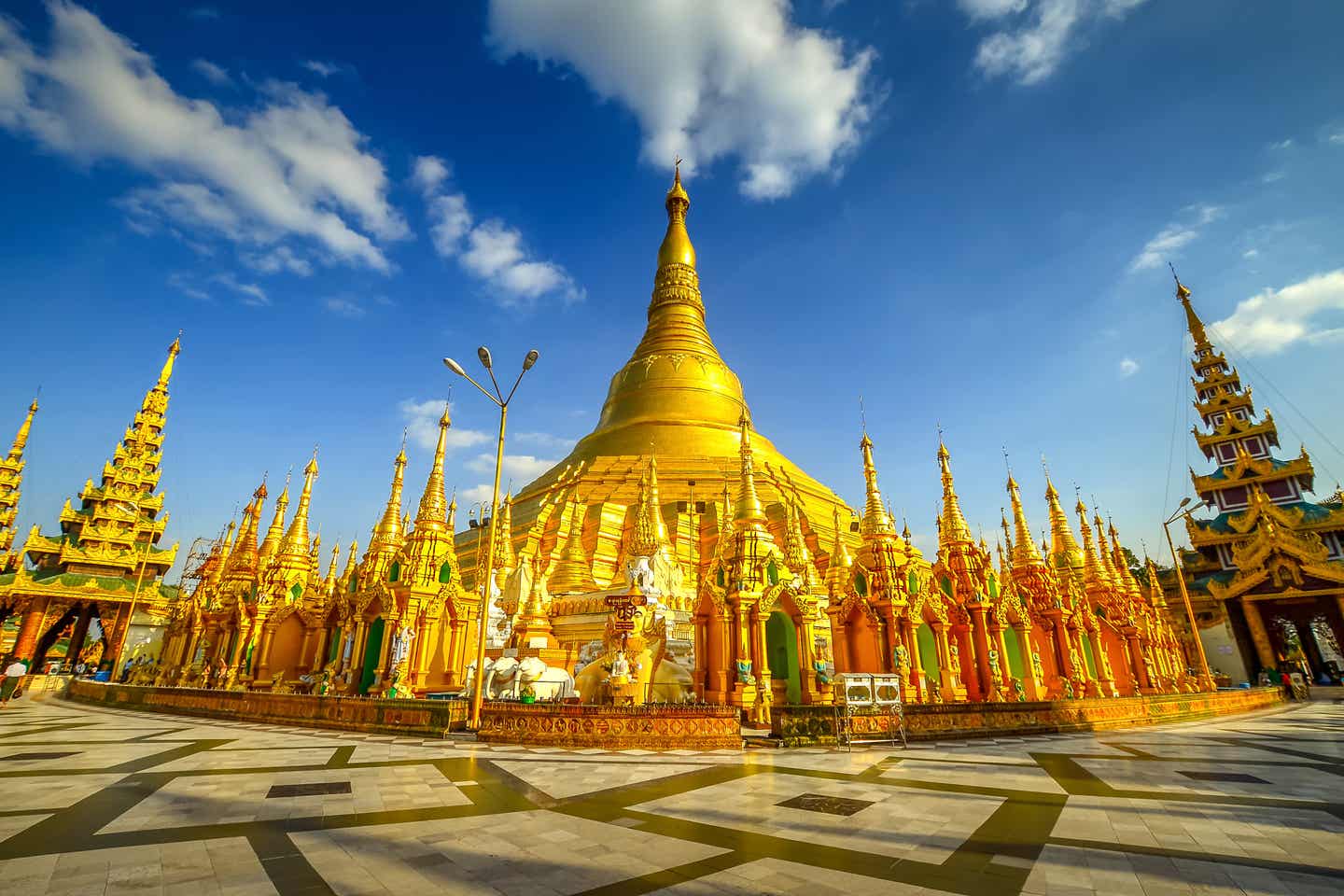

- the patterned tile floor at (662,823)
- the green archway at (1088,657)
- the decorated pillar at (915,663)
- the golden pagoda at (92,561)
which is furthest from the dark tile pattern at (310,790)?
the golden pagoda at (92,561)

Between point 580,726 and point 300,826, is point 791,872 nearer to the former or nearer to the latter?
point 300,826

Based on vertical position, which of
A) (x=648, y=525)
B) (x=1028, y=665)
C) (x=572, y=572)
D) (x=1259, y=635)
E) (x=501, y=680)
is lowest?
(x=501, y=680)

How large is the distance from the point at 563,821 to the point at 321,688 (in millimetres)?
15754

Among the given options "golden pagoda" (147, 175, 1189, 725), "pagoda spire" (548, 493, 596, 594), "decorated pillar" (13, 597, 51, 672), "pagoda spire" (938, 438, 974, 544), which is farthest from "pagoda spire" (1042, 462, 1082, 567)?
"decorated pillar" (13, 597, 51, 672)

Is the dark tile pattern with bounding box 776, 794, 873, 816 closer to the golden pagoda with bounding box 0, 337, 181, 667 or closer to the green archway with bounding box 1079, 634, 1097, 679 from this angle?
the green archway with bounding box 1079, 634, 1097, 679

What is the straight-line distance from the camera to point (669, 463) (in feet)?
119

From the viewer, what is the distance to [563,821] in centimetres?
536

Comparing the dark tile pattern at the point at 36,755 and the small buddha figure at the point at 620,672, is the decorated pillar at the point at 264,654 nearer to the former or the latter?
the dark tile pattern at the point at 36,755

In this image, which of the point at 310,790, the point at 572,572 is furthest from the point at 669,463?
the point at 310,790

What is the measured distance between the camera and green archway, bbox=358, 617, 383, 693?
755 inches

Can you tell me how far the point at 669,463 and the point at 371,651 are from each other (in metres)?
20.0

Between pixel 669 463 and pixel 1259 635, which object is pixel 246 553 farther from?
pixel 1259 635

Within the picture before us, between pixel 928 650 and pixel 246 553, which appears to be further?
pixel 246 553

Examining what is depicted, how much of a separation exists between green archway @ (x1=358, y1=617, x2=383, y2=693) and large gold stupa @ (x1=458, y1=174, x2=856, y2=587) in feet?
22.2
